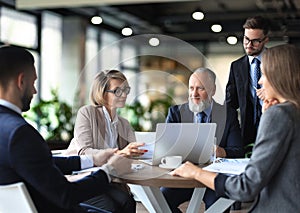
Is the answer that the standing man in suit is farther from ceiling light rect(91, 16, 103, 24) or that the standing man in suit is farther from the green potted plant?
ceiling light rect(91, 16, 103, 24)

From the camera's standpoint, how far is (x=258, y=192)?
1722 millimetres

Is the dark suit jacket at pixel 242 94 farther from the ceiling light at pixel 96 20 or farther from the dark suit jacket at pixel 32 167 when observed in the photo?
the ceiling light at pixel 96 20

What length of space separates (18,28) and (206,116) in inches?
238

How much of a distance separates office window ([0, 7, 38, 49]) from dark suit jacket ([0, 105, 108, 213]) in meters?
6.40

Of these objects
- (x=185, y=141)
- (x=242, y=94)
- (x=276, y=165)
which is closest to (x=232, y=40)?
(x=242, y=94)

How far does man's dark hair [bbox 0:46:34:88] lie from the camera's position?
1.80 m

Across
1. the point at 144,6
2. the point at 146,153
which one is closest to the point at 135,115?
the point at 144,6

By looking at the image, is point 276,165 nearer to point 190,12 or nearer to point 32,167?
point 32,167

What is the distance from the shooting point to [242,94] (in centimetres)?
373

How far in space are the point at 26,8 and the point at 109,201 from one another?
6401 mm

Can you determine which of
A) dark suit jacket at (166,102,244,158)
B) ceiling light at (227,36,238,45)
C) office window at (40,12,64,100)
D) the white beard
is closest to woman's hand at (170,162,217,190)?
dark suit jacket at (166,102,244,158)

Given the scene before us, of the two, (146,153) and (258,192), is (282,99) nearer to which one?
(258,192)

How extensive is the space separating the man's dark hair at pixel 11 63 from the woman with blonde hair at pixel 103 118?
993mm

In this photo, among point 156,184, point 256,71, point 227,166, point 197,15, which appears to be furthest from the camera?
point 197,15
